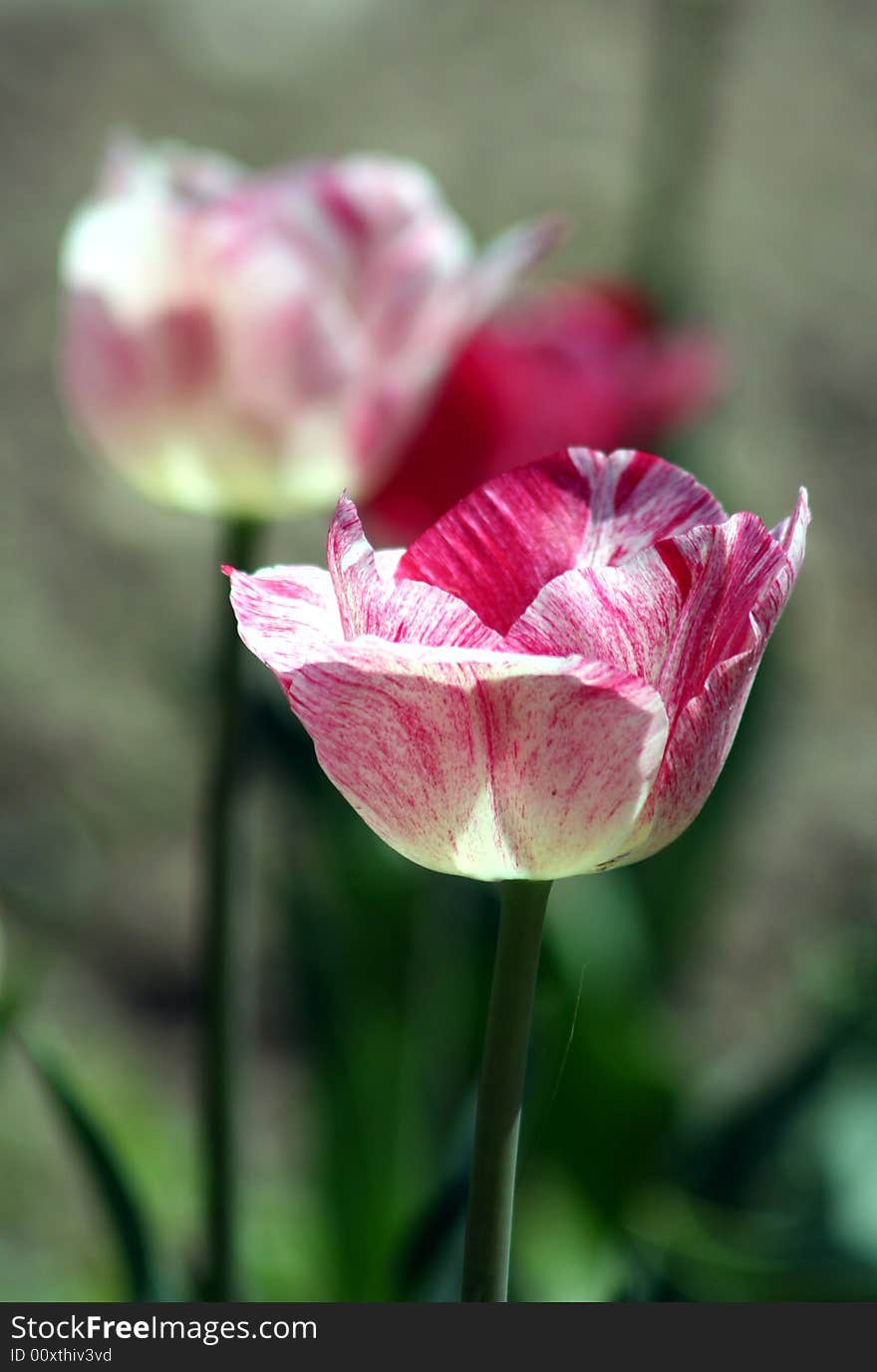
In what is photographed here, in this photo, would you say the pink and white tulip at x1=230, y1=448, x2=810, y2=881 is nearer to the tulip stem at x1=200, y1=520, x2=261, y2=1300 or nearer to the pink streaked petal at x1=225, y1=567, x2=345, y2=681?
the pink streaked petal at x1=225, y1=567, x2=345, y2=681

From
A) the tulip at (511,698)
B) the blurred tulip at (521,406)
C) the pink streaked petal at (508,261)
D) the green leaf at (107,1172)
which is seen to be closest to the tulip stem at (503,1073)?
the tulip at (511,698)

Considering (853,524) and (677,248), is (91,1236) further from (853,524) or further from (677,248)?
(853,524)

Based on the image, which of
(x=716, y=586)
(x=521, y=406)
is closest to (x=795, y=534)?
(x=716, y=586)

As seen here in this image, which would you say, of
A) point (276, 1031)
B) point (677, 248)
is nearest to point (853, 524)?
point (677, 248)

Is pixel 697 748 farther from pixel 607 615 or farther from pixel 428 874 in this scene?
pixel 428 874

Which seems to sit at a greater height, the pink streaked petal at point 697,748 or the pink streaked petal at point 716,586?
the pink streaked petal at point 716,586

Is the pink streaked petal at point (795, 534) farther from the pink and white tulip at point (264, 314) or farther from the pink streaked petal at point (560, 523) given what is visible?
the pink and white tulip at point (264, 314)
